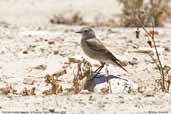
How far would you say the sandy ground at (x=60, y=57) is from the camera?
6930mm

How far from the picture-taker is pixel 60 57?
424 inches

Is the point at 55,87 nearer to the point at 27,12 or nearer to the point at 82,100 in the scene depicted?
the point at 82,100

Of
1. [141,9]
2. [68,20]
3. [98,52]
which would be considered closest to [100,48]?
[98,52]

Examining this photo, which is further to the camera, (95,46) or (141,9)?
(141,9)

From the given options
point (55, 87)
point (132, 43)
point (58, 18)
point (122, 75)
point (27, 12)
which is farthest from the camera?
point (27, 12)

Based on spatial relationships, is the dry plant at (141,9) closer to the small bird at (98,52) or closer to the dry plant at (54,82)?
the small bird at (98,52)

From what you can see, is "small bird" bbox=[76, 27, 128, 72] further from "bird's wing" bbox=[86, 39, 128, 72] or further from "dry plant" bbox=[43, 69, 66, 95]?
"dry plant" bbox=[43, 69, 66, 95]

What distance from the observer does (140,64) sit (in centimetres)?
1040

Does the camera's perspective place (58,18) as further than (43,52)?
Yes

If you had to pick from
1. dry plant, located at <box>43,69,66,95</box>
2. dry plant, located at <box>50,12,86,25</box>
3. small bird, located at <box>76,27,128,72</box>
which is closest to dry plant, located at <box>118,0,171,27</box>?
dry plant, located at <box>50,12,86,25</box>

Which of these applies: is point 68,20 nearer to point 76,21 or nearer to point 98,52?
point 76,21

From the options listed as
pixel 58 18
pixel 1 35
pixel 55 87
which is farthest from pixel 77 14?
pixel 55 87

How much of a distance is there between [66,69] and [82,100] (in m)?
2.91

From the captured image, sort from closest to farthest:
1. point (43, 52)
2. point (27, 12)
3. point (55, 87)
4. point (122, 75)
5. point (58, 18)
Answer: point (55, 87), point (122, 75), point (43, 52), point (58, 18), point (27, 12)
